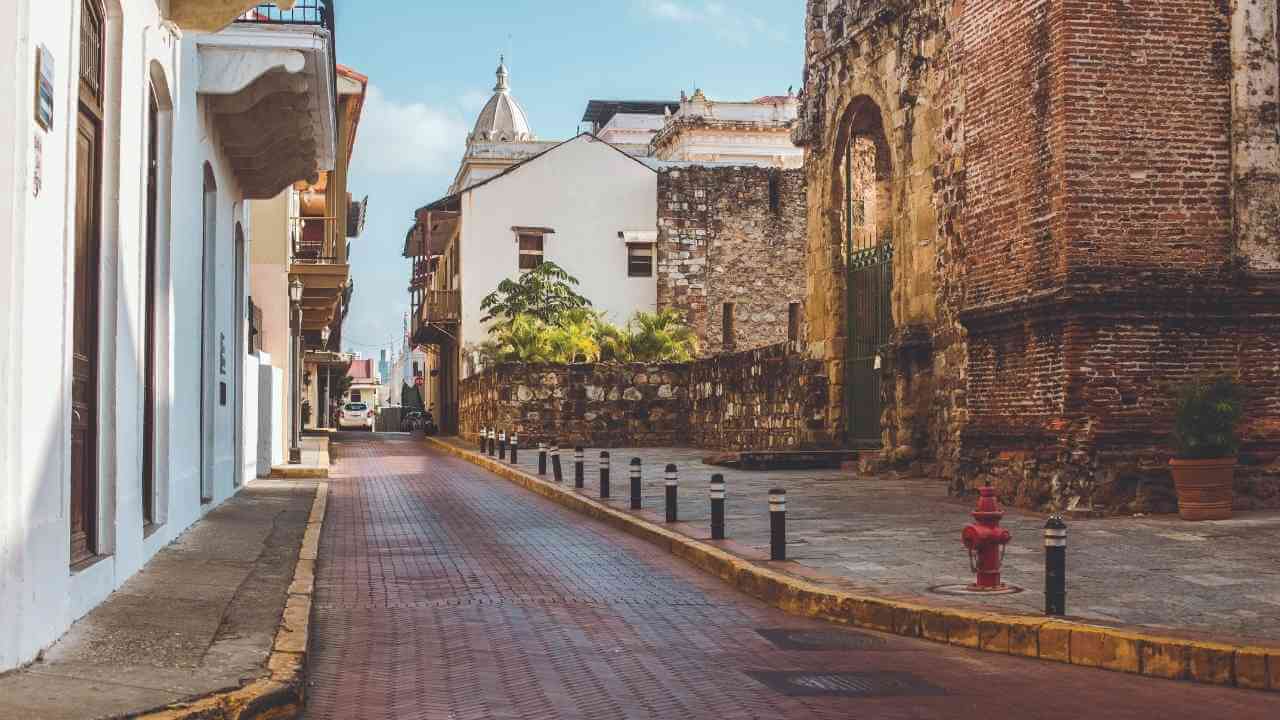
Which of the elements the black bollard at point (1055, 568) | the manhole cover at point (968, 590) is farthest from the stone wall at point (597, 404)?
the black bollard at point (1055, 568)

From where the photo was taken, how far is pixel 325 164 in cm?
1808

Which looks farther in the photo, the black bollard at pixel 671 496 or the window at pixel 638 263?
the window at pixel 638 263

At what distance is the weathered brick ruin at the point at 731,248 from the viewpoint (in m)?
46.3

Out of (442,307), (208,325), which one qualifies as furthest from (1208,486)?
(442,307)

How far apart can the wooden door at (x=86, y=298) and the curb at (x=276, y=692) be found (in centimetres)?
123

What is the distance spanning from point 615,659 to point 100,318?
3.46 metres

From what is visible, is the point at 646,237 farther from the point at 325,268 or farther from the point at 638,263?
the point at 325,268

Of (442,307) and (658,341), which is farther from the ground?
(442,307)

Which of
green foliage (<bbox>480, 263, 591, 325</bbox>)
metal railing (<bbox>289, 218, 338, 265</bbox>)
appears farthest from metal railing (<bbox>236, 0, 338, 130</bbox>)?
green foliage (<bbox>480, 263, 591, 325</bbox>)

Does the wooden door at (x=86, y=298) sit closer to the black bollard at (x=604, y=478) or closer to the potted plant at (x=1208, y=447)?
the potted plant at (x=1208, y=447)

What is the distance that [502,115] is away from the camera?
78000mm

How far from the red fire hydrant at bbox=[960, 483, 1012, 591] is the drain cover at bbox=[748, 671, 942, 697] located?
2035 millimetres

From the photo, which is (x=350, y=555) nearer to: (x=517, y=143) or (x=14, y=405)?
(x=14, y=405)

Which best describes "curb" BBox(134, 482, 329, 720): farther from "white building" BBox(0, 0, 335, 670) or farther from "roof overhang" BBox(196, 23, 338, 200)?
"roof overhang" BBox(196, 23, 338, 200)
